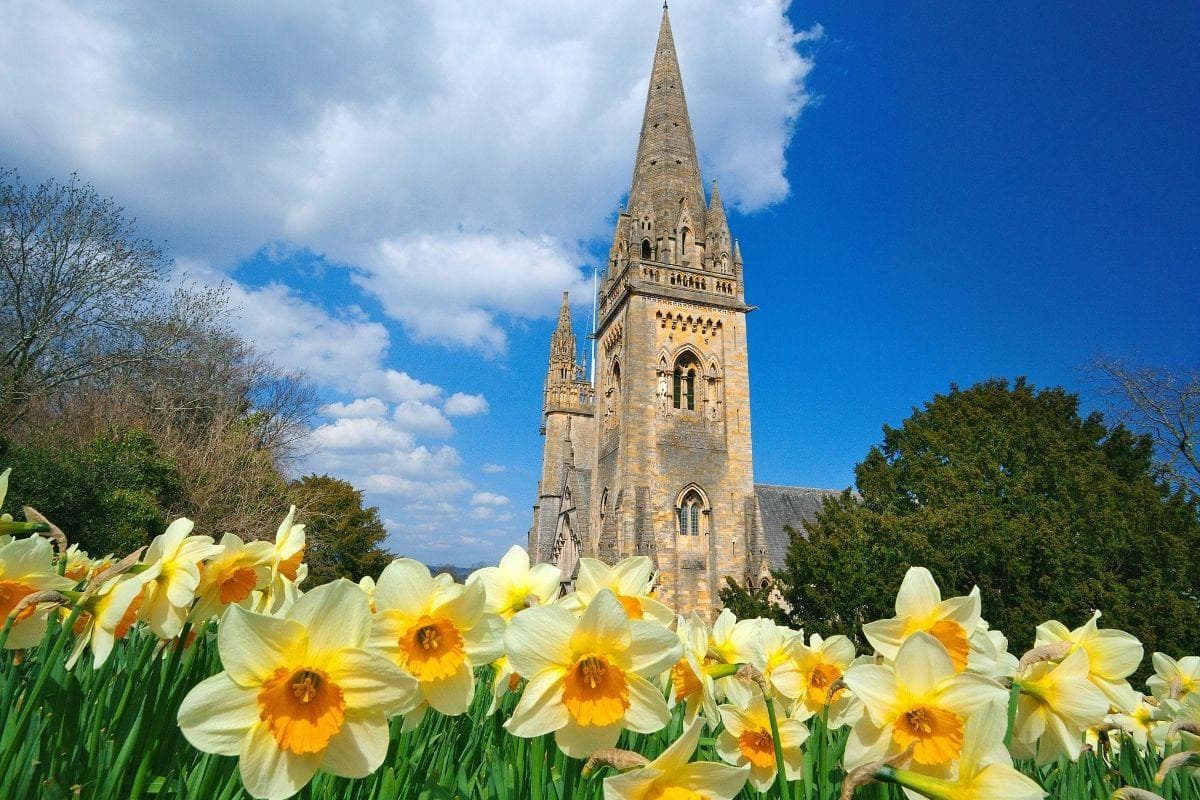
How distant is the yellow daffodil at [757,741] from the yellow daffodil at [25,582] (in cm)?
181

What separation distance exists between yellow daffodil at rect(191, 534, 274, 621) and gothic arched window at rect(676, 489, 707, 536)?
25.6m

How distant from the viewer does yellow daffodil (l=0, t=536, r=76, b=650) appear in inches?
60.6

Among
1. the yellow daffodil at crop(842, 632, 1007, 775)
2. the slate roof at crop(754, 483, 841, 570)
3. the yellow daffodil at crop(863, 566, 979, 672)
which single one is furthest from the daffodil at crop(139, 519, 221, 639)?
the slate roof at crop(754, 483, 841, 570)

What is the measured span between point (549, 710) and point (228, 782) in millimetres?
781

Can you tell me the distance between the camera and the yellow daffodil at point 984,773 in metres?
1.08

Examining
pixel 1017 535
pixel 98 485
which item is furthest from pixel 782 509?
pixel 98 485

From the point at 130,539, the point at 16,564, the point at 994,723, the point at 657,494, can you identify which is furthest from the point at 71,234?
the point at 994,723

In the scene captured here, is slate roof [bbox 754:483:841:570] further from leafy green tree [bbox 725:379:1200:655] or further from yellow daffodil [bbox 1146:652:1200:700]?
yellow daffodil [bbox 1146:652:1200:700]

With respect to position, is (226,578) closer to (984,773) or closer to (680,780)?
(680,780)

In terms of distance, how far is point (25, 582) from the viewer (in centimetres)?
157

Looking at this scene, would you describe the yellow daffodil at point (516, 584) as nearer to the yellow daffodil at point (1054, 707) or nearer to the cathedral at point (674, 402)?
the yellow daffodil at point (1054, 707)

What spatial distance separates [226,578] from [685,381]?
92.3ft

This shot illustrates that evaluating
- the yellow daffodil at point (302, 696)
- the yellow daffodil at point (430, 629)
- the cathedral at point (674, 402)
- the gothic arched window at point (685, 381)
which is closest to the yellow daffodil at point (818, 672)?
the yellow daffodil at point (430, 629)

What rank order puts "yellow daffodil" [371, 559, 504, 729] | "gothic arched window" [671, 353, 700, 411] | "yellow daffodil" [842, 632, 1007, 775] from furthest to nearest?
"gothic arched window" [671, 353, 700, 411] < "yellow daffodil" [371, 559, 504, 729] < "yellow daffodil" [842, 632, 1007, 775]
